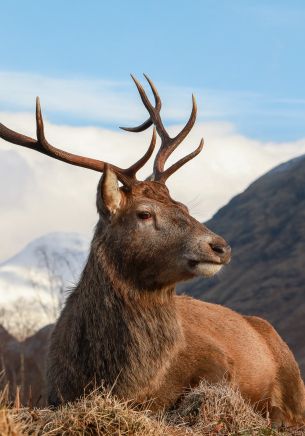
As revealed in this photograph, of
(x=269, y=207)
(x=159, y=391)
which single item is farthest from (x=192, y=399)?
(x=269, y=207)

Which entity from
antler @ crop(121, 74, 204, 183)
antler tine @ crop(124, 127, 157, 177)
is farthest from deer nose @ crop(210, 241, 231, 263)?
antler @ crop(121, 74, 204, 183)

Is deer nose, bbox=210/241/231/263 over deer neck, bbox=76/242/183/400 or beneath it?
over

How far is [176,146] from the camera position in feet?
33.6

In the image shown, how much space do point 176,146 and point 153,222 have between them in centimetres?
208

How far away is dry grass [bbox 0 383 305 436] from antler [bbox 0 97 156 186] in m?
2.23

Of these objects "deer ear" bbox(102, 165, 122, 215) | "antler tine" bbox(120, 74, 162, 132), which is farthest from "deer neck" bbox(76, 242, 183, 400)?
"antler tine" bbox(120, 74, 162, 132)

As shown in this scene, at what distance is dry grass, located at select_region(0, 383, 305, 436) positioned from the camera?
5633 millimetres

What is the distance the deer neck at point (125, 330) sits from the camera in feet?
27.0

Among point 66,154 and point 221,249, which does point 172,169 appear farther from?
point 221,249

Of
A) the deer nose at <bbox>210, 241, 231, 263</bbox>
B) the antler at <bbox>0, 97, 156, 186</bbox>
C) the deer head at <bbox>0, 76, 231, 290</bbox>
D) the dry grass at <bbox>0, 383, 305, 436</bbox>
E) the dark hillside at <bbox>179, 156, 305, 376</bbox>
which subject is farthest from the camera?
the dark hillside at <bbox>179, 156, 305, 376</bbox>

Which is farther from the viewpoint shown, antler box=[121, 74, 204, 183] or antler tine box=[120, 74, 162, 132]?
antler tine box=[120, 74, 162, 132]

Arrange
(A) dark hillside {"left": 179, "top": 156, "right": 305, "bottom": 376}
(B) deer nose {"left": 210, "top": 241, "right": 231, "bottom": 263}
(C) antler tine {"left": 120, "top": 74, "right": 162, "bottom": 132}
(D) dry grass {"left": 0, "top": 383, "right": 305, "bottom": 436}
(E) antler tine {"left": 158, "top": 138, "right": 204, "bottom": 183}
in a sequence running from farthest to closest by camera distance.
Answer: (A) dark hillside {"left": 179, "top": 156, "right": 305, "bottom": 376}
(C) antler tine {"left": 120, "top": 74, "right": 162, "bottom": 132}
(E) antler tine {"left": 158, "top": 138, "right": 204, "bottom": 183}
(B) deer nose {"left": 210, "top": 241, "right": 231, "bottom": 263}
(D) dry grass {"left": 0, "top": 383, "right": 305, "bottom": 436}

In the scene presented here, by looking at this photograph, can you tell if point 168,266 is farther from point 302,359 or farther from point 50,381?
point 302,359

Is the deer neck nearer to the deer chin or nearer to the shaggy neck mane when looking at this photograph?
the shaggy neck mane
